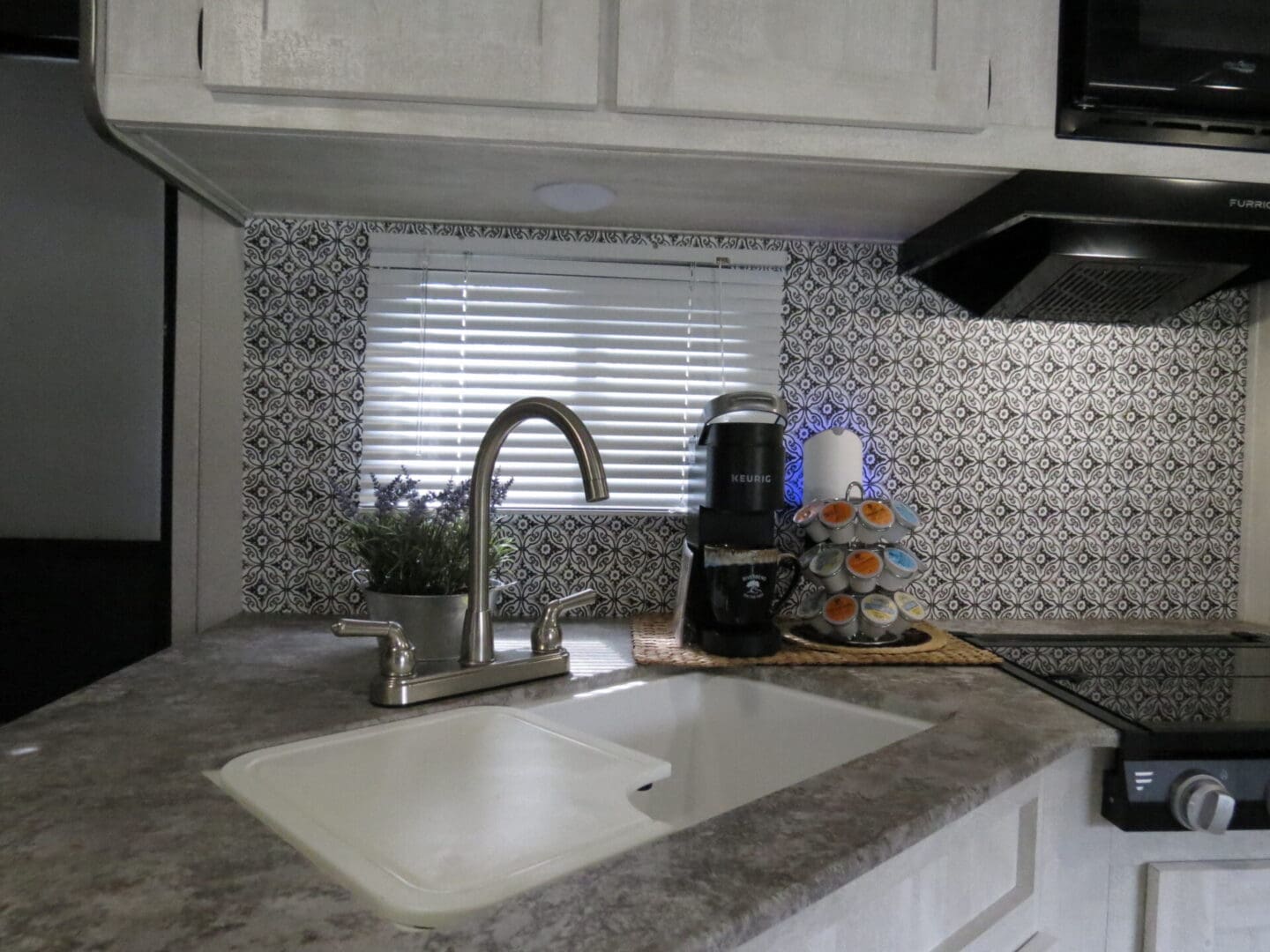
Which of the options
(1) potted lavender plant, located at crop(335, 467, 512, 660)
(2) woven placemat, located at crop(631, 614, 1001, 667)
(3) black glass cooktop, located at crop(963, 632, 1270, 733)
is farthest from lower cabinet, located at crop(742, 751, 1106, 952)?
(1) potted lavender plant, located at crop(335, 467, 512, 660)

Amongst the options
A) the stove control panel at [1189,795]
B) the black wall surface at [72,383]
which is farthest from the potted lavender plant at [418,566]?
the stove control panel at [1189,795]

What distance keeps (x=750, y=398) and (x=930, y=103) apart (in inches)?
18.7

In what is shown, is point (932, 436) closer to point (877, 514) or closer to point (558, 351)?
point (877, 514)

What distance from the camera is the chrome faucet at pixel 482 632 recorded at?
101cm

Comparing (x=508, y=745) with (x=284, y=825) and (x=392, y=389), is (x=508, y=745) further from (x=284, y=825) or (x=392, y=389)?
(x=392, y=389)

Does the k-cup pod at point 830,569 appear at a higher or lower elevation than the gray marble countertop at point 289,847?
higher

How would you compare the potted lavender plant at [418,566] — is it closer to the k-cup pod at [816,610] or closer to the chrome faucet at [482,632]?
the chrome faucet at [482,632]

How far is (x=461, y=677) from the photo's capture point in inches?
41.5

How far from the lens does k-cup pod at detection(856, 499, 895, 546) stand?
51.8 inches

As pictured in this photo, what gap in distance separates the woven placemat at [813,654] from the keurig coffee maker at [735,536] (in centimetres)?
2

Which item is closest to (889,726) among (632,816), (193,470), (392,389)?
(632,816)

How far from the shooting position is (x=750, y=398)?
1.31 metres

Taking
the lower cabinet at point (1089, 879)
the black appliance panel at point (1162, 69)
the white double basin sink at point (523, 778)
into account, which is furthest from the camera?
the black appliance panel at point (1162, 69)

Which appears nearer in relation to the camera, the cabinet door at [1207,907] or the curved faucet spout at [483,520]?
the cabinet door at [1207,907]
